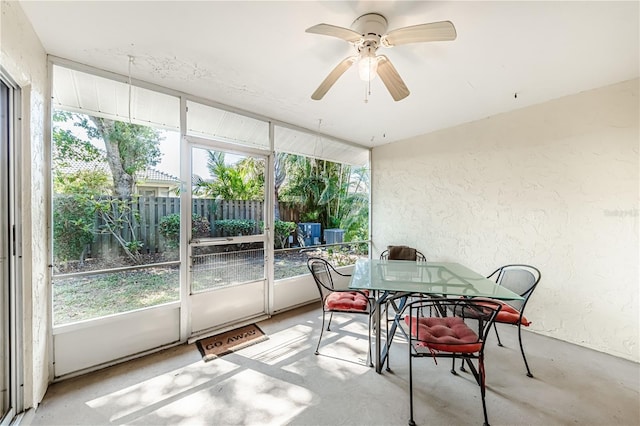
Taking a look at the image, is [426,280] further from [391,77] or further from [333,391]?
[391,77]

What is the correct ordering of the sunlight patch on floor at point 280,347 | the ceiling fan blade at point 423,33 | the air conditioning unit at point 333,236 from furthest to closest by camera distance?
the air conditioning unit at point 333,236
the sunlight patch on floor at point 280,347
the ceiling fan blade at point 423,33

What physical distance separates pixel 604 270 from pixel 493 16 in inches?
100

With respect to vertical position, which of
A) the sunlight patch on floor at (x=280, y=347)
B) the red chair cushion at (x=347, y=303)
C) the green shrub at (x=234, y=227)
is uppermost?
the green shrub at (x=234, y=227)

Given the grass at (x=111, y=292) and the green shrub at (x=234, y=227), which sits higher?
the green shrub at (x=234, y=227)

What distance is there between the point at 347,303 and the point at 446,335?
850mm

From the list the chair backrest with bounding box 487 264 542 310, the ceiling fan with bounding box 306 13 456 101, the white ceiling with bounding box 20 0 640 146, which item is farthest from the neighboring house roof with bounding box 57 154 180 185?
the chair backrest with bounding box 487 264 542 310

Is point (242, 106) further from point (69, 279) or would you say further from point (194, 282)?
point (69, 279)

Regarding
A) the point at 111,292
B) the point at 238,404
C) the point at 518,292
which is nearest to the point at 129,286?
the point at 111,292

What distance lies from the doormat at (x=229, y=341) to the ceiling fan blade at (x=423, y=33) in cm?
276

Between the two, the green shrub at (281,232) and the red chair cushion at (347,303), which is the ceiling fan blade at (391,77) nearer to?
the red chair cushion at (347,303)

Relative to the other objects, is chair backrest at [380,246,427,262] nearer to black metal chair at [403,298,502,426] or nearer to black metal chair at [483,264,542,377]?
black metal chair at [483,264,542,377]

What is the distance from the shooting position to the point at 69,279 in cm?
197

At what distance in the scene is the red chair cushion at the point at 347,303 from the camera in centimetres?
225

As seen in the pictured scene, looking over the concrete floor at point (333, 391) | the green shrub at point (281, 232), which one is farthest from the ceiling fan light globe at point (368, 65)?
the concrete floor at point (333, 391)
